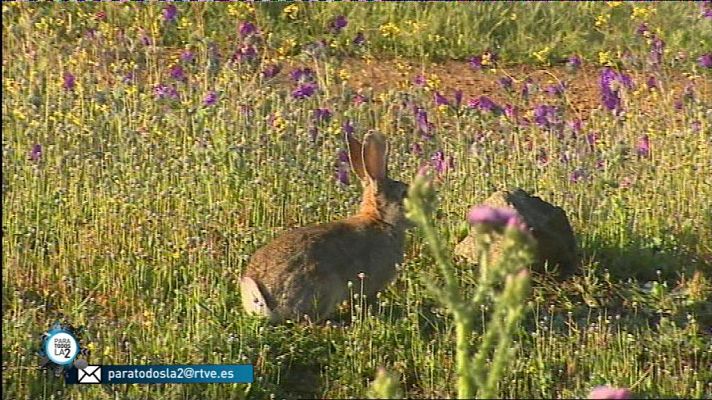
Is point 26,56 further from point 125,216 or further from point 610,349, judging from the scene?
point 610,349

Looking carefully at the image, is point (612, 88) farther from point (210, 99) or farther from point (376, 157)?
point (210, 99)

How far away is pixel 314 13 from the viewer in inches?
389

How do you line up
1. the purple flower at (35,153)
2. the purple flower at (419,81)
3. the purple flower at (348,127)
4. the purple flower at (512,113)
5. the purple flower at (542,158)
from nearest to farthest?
the purple flower at (35,153) < the purple flower at (542,158) < the purple flower at (348,127) < the purple flower at (512,113) < the purple flower at (419,81)

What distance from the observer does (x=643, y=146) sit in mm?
6891

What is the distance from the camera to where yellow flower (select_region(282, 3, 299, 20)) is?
950 centimetres

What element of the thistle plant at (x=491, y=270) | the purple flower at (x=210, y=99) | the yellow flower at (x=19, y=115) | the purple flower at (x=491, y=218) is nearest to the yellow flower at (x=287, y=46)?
the purple flower at (x=210, y=99)

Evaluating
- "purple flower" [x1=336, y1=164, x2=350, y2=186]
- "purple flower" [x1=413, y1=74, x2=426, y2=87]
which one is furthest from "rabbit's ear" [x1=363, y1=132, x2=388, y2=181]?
"purple flower" [x1=413, y1=74, x2=426, y2=87]

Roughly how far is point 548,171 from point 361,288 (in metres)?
1.58

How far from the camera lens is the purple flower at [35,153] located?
663cm

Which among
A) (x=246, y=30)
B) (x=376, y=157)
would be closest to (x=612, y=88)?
(x=376, y=157)

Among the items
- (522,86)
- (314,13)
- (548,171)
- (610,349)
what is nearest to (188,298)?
(610,349)

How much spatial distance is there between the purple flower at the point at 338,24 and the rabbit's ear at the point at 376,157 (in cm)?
332

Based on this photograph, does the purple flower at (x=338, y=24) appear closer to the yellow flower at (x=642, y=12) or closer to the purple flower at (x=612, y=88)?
the yellow flower at (x=642, y=12)

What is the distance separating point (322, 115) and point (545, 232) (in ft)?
5.67
